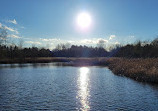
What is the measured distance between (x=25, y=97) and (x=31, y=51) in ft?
235

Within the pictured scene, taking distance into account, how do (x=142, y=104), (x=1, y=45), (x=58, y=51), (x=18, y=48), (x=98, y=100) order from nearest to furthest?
(x=142, y=104) → (x=98, y=100) → (x=1, y=45) → (x=18, y=48) → (x=58, y=51)

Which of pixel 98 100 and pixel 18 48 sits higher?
pixel 18 48

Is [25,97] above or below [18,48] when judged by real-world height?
below

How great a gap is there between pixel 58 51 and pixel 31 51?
34.4m

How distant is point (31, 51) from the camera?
265 ft

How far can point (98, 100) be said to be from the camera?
11500mm

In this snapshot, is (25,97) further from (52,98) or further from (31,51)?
(31,51)

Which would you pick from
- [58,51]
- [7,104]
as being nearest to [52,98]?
[7,104]

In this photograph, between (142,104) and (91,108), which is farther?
(142,104)

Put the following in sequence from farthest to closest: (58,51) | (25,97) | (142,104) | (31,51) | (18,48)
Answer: (58,51) < (31,51) < (18,48) < (25,97) < (142,104)

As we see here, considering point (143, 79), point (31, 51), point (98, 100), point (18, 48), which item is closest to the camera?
point (98, 100)

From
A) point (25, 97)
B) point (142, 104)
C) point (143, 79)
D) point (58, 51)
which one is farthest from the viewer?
point (58, 51)

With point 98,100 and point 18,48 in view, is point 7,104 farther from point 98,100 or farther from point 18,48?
point 18,48

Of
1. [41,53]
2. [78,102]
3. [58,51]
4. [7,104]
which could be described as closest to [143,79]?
[78,102]
